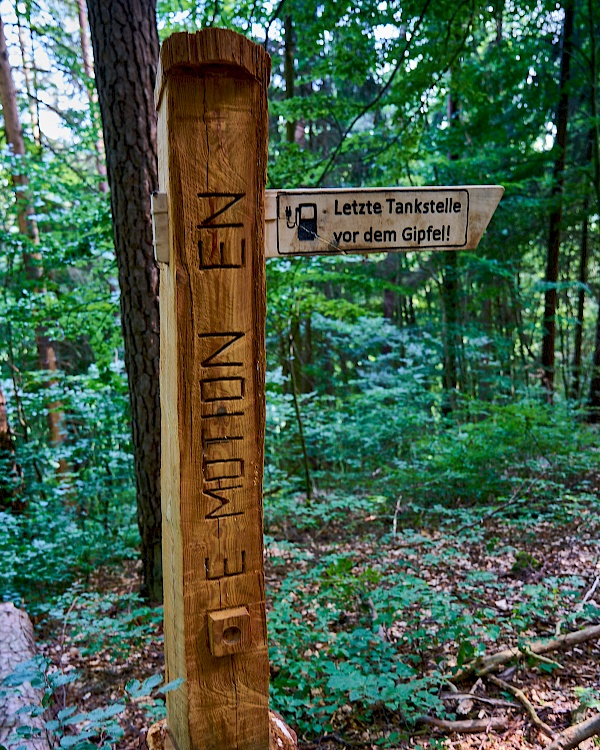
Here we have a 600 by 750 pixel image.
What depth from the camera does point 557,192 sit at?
917cm

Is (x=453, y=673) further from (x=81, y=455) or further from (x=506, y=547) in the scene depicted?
(x=81, y=455)

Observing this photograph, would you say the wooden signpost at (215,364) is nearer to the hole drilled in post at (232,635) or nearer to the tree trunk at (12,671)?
the hole drilled in post at (232,635)

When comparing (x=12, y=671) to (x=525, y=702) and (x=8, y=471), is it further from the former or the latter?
(x=8, y=471)

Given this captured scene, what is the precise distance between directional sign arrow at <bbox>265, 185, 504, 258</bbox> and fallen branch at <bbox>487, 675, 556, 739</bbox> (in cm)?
220

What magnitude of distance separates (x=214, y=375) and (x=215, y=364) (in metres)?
0.03

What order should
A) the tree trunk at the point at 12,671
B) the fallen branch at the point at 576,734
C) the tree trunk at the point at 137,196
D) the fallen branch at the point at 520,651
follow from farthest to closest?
the tree trunk at the point at 137,196 → the fallen branch at the point at 520,651 → the tree trunk at the point at 12,671 → the fallen branch at the point at 576,734

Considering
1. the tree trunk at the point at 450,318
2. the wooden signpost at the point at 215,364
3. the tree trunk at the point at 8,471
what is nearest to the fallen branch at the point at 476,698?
the wooden signpost at the point at 215,364

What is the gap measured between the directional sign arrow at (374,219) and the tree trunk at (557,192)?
23.8ft

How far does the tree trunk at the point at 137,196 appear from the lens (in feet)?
12.1

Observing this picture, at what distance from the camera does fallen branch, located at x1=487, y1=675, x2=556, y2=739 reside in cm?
249

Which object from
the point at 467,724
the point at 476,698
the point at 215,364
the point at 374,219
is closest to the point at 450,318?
the point at 476,698

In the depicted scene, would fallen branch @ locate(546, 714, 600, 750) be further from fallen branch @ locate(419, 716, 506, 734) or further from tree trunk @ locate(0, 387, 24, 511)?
tree trunk @ locate(0, 387, 24, 511)

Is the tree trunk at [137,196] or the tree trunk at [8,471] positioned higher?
the tree trunk at [137,196]

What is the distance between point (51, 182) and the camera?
6.41 m
